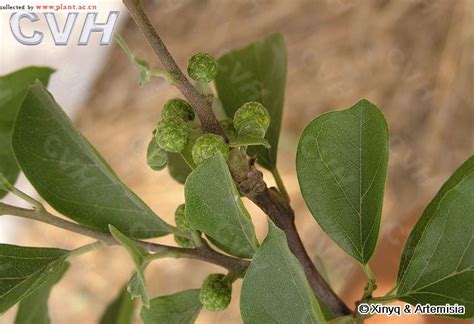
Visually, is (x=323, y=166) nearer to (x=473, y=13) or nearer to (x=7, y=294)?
(x=7, y=294)

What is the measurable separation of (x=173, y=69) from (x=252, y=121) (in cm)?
8

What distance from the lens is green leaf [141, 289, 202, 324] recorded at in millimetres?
725

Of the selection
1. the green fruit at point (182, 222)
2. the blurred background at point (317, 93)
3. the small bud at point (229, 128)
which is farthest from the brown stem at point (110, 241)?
the blurred background at point (317, 93)

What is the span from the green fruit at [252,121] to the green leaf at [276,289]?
0.11 meters

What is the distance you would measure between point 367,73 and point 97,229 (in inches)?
35.4

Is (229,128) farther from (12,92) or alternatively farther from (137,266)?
(12,92)

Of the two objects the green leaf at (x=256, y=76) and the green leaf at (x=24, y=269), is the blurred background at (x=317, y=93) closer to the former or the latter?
the green leaf at (x=256, y=76)

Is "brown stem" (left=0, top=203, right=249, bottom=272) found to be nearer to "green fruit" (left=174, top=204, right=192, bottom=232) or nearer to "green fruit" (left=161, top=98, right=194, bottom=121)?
"green fruit" (left=174, top=204, right=192, bottom=232)

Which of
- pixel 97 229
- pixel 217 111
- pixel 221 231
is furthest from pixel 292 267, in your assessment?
pixel 217 111

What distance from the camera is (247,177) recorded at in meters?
0.63

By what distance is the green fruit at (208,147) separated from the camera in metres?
0.57

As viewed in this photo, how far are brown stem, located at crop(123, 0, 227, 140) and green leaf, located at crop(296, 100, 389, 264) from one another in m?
0.09

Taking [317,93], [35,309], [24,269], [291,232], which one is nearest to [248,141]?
[291,232]

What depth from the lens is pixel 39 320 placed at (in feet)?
2.68
